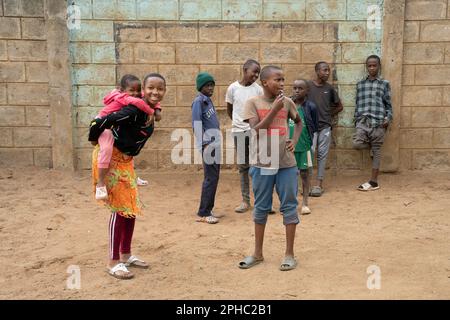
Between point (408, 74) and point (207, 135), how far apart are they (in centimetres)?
343

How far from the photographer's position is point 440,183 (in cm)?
679

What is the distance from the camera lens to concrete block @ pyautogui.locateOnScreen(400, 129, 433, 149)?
7.13 metres

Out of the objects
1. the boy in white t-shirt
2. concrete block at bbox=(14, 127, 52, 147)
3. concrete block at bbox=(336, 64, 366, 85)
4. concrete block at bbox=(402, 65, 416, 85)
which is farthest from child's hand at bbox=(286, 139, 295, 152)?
concrete block at bbox=(14, 127, 52, 147)

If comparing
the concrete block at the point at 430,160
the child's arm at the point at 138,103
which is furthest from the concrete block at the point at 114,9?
the concrete block at the point at 430,160

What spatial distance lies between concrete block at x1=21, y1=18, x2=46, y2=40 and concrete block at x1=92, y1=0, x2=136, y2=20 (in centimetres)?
78

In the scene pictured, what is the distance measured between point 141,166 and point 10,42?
2.53 m

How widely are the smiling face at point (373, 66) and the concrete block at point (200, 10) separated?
2165 millimetres

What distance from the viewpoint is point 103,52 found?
700cm

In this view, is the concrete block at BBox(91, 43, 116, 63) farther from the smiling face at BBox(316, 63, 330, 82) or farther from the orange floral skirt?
the orange floral skirt

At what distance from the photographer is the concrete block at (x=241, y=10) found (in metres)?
6.91

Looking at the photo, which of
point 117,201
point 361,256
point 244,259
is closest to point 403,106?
point 361,256

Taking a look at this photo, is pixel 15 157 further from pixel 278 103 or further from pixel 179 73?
pixel 278 103

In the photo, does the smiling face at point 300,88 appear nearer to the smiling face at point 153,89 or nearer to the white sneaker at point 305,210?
the white sneaker at point 305,210

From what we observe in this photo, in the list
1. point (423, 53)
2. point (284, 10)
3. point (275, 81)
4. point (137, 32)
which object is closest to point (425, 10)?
point (423, 53)
